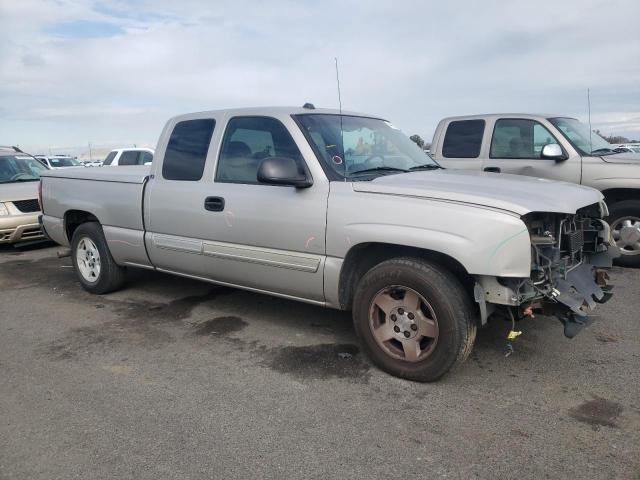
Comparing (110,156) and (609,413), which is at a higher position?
(110,156)

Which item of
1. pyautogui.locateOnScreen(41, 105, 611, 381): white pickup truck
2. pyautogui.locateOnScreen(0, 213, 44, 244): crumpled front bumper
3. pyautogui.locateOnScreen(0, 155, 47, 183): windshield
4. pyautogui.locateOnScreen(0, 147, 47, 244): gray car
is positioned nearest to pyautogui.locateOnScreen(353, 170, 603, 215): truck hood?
pyautogui.locateOnScreen(41, 105, 611, 381): white pickup truck

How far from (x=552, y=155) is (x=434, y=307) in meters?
4.09

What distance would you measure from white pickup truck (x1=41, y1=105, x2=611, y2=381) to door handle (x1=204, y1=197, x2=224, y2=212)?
0.02m

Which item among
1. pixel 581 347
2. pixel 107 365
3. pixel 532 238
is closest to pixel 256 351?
pixel 107 365

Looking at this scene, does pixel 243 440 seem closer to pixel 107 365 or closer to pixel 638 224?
pixel 107 365

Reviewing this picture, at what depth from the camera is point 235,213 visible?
4.36 metres

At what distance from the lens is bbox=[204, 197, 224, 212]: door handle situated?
14.6ft

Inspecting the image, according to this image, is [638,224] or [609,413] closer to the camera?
[609,413]

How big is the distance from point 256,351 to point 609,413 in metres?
2.45

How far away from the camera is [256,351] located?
4.23 m

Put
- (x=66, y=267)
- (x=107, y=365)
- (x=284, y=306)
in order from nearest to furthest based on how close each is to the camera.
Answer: (x=107, y=365), (x=284, y=306), (x=66, y=267)

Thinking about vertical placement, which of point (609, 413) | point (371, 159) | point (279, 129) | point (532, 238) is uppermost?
point (279, 129)

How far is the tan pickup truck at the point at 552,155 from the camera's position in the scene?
21.6ft

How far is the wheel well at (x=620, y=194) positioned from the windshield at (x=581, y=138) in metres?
0.56
